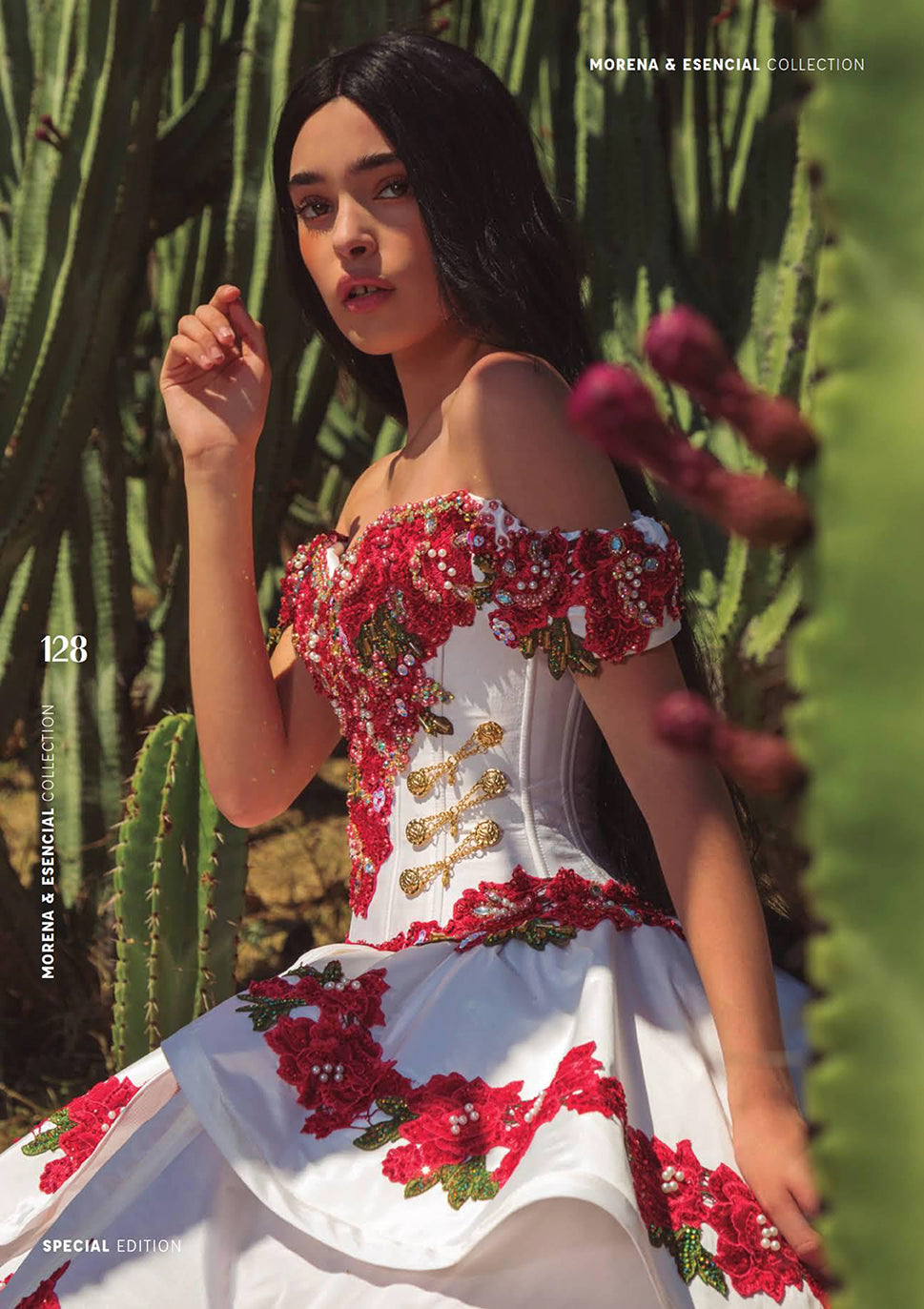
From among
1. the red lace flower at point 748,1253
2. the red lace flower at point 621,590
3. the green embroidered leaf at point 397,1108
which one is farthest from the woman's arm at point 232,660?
the red lace flower at point 748,1253

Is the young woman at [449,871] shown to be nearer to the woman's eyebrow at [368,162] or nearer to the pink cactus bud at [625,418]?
the woman's eyebrow at [368,162]

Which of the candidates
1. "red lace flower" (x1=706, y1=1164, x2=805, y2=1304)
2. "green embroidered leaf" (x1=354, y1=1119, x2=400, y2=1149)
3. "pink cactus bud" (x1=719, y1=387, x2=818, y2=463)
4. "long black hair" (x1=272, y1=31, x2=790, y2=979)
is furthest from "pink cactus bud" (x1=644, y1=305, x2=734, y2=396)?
"long black hair" (x1=272, y1=31, x2=790, y2=979)

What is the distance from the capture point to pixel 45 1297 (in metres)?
1.31

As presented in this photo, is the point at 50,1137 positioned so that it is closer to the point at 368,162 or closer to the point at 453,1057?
the point at 453,1057

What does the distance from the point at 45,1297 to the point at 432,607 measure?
2.69 feet

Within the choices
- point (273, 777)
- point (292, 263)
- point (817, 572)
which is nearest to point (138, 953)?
point (273, 777)

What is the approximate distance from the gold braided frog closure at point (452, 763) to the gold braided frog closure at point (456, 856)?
2.9 inches

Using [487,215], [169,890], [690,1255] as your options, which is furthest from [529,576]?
[169,890]

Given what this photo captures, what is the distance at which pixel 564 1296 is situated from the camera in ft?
3.99

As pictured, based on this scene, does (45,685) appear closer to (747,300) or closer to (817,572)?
(747,300)

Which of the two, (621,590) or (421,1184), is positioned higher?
(621,590)

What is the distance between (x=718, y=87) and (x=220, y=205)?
3.78 feet

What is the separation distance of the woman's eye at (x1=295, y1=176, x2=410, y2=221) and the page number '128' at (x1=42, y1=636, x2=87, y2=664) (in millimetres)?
1693

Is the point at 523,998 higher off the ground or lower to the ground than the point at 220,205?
lower
